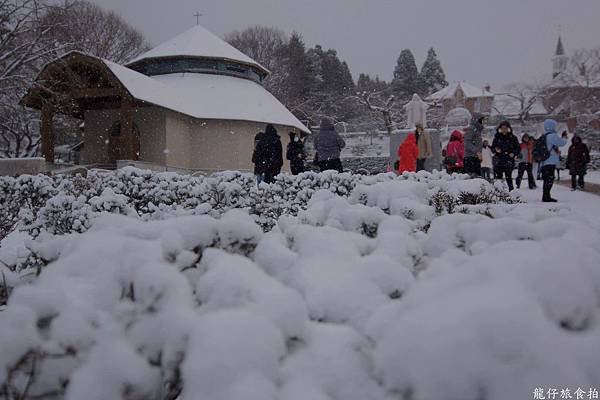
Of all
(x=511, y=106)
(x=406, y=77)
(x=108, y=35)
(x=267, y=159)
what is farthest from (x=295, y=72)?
(x=267, y=159)

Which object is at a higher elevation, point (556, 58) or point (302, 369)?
point (556, 58)

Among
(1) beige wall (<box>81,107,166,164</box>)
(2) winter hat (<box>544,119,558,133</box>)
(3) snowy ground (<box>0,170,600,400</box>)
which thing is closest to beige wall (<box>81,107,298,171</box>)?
(1) beige wall (<box>81,107,166,164</box>)

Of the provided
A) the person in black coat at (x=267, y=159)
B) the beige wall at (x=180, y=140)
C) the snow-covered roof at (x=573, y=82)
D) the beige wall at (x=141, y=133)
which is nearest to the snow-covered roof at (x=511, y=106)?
the snow-covered roof at (x=573, y=82)

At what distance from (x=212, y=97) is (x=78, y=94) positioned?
727 cm

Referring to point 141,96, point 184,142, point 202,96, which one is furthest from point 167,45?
point 141,96

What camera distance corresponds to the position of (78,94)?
20922 millimetres

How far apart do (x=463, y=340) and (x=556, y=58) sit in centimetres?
9571

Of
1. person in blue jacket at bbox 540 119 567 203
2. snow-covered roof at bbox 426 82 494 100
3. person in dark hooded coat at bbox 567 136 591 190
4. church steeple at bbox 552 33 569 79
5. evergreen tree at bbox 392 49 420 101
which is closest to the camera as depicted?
person in blue jacket at bbox 540 119 567 203

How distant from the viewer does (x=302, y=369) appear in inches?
54.9

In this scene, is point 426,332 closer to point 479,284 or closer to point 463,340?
point 463,340

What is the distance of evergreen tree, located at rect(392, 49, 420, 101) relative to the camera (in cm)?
6012

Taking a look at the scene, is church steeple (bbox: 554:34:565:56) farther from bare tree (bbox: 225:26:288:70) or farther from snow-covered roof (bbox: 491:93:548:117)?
bare tree (bbox: 225:26:288:70)

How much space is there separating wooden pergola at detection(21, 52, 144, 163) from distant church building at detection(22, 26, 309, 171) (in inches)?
1.7

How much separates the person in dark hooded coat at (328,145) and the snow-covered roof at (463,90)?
168ft
